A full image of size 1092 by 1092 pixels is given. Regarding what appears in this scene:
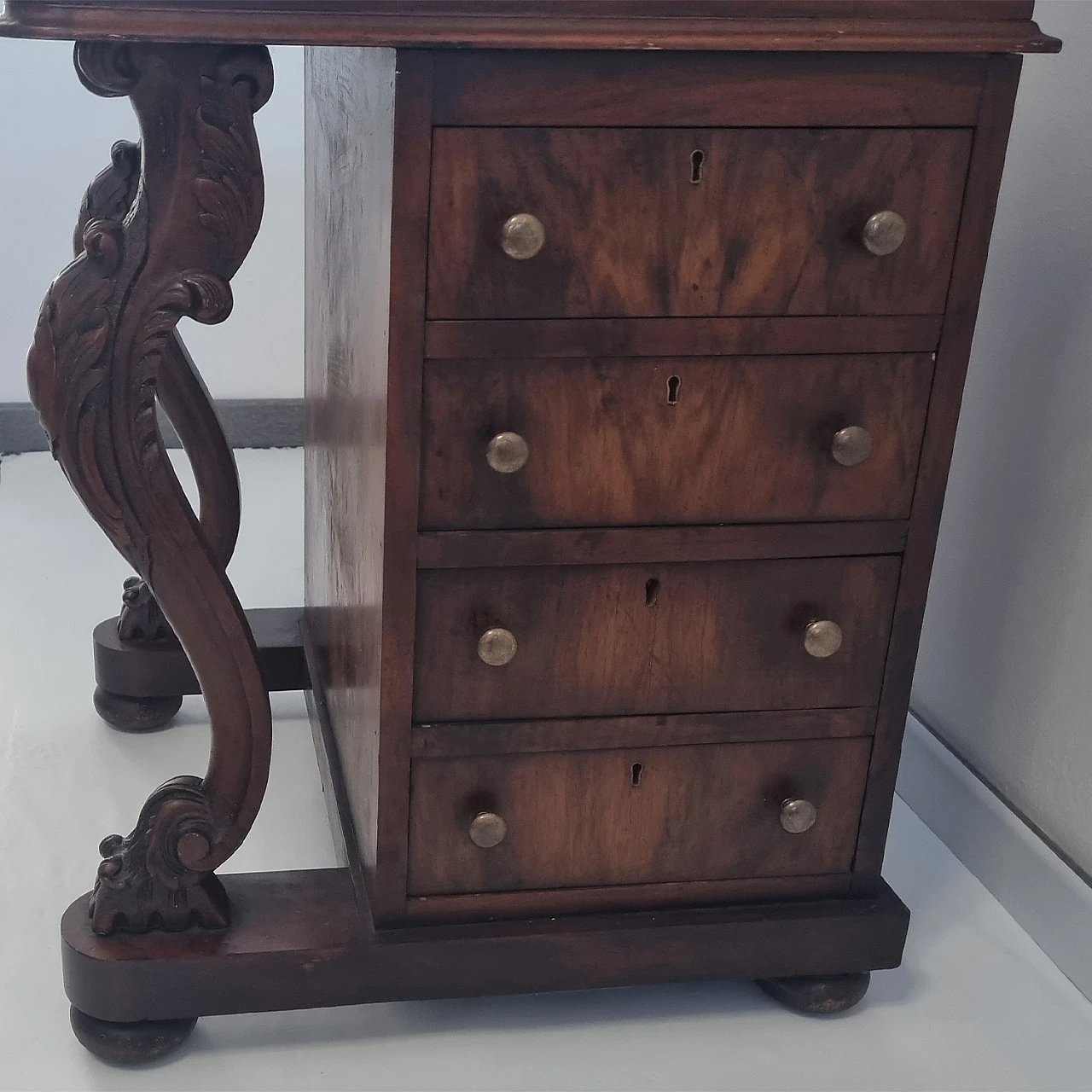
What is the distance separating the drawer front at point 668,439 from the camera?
1004 millimetres

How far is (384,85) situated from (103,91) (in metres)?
0.20

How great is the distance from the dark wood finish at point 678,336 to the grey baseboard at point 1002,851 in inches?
22.9

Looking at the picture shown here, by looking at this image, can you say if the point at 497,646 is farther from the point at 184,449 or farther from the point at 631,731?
the point at 184,449

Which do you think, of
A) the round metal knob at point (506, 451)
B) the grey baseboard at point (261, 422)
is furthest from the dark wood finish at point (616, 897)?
the grey baseboard at point (261, 422)

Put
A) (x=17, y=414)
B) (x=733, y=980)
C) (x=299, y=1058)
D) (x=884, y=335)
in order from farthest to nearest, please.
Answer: (x=17, y=414), (x=733, y=980), (x=299, y=1058), (x=884, y=335)

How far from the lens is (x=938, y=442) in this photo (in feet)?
3.57

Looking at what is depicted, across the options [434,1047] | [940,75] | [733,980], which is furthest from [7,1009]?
[940,75]

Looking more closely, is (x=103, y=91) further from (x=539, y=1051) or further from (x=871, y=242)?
(x=539, y=1051)

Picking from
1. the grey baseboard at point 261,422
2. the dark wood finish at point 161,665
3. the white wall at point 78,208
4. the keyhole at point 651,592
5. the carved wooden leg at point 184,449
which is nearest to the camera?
the keyhole at point 651,592

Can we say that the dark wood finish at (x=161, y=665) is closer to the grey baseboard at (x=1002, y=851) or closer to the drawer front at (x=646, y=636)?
the drawer front at (x=646, y=636)

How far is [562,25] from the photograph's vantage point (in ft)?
2.93

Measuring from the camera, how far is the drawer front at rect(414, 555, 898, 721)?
106 centimetres

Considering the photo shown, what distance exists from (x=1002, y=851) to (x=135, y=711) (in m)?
0.96

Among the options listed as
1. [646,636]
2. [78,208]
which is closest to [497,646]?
[646,636]
